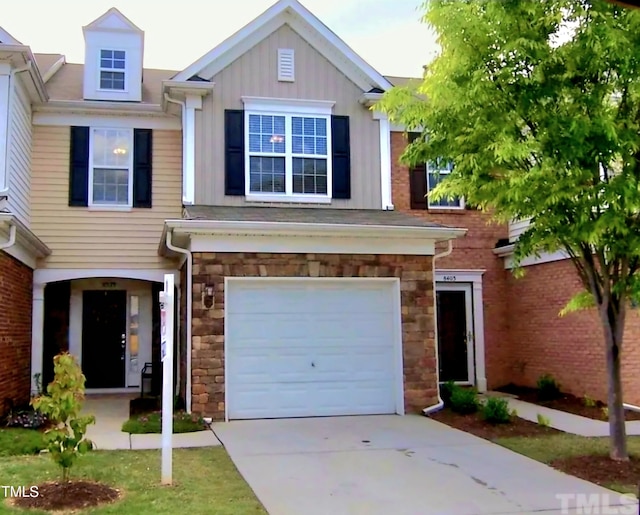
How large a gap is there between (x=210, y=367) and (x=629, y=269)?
614 centimetres

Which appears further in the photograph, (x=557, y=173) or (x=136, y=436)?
(x=136, y=436)

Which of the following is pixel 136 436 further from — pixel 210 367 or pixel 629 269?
pixel 629 269

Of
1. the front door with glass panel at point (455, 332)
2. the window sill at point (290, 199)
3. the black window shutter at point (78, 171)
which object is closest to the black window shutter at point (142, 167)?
the black window shutter at point (78, 171)

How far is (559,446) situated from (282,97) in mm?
8020

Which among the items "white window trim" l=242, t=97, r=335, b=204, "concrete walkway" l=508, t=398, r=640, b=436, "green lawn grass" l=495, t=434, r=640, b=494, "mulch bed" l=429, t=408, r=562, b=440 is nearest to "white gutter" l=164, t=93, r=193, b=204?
"white window trim" l=242, t=97, r=335, b=204

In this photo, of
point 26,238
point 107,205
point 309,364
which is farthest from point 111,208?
point 309,364

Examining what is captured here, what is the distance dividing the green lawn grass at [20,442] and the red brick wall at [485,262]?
8612 mm

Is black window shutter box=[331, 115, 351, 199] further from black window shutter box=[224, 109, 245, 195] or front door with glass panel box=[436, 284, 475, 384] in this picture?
front door with glass panel box=[436, 284, 475, 384]


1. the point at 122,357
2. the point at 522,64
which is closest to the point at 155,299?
the point at 122,357

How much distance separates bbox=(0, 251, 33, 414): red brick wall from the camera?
414 inches

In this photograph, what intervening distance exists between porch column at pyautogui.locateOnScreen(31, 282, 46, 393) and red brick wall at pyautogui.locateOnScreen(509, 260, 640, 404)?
9877 millimetres

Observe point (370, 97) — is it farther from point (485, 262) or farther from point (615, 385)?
point (615, 385)

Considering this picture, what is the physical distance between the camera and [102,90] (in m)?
13.8

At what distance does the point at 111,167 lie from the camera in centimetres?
1353
